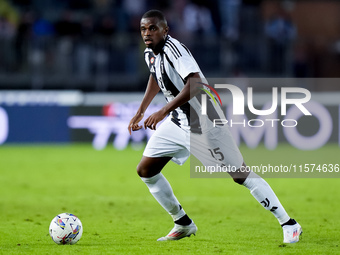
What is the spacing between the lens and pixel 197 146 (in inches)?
266

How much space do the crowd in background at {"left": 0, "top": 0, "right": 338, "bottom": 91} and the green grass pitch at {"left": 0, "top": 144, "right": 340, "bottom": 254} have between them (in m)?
2.68

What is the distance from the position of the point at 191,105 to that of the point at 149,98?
648mm

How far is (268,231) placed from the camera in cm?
748

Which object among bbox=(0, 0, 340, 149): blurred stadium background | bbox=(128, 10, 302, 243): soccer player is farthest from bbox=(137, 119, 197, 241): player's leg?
bbox=(0, 0, 340, 149): blurred stadium background

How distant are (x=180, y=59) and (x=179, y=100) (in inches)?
15.1

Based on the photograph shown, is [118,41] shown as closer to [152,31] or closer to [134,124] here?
[134,124]


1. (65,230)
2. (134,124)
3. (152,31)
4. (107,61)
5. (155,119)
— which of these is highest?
(152,31)

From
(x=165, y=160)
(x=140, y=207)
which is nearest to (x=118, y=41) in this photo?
(x=140, y=207)

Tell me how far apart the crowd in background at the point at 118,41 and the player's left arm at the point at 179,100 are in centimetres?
1195

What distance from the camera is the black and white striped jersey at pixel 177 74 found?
6.34m

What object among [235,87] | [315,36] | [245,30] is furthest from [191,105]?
[315,36]

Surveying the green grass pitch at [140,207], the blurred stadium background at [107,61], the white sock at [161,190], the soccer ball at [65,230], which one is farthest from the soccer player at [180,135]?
the blurred stadium background at [107,61]

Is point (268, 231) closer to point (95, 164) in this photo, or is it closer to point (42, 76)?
point (95, 164)

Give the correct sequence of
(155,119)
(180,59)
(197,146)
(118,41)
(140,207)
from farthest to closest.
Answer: (118,41) < (140,207) < (197,146) < (180,59) < (155,119)
